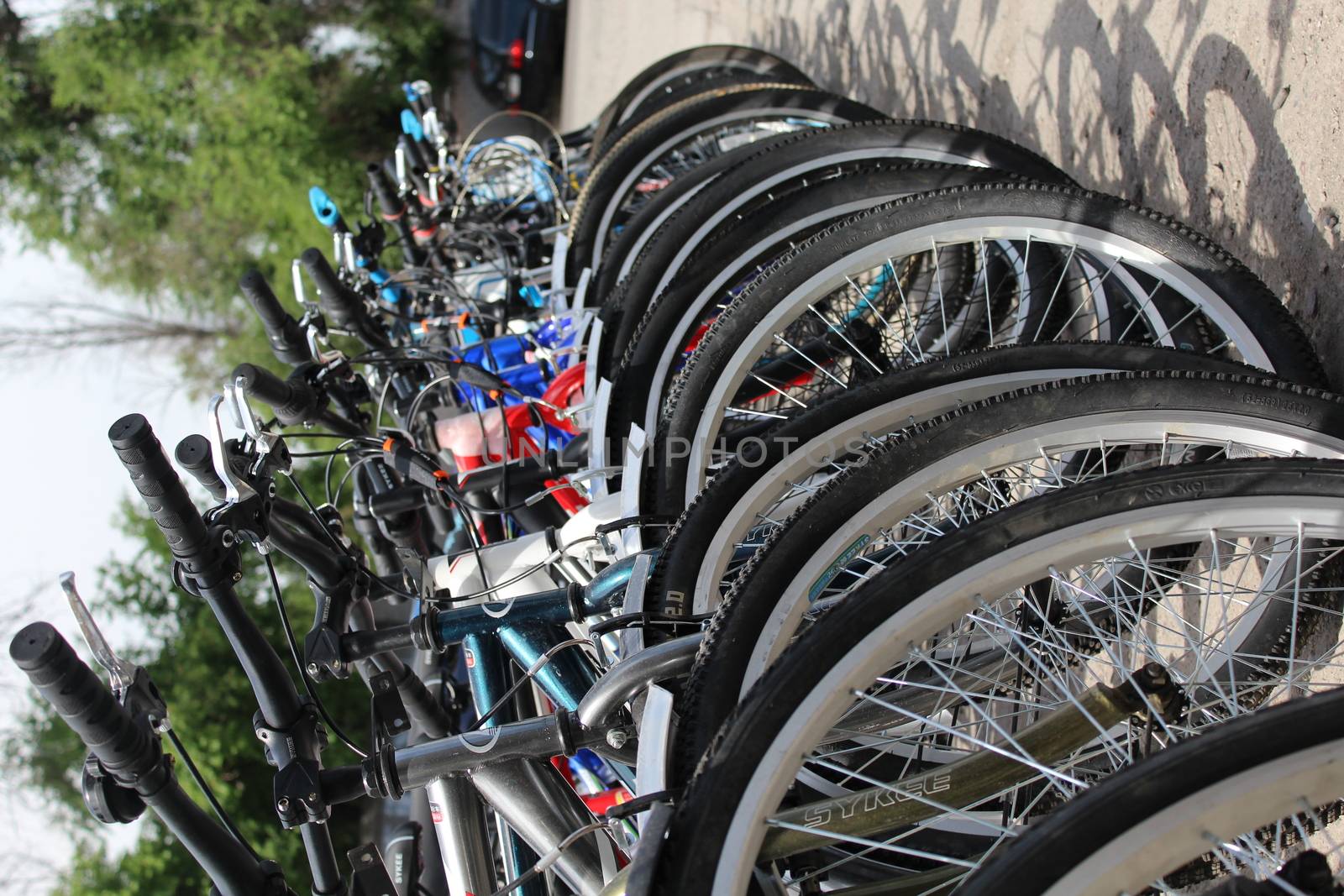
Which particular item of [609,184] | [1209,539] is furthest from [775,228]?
[609,184]

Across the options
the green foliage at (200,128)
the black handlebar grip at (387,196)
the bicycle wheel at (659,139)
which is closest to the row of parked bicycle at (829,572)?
the bicycle wheel at (659,139)

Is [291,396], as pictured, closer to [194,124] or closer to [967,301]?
[967,301]

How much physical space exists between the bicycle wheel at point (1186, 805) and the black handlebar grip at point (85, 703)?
119 centimetres

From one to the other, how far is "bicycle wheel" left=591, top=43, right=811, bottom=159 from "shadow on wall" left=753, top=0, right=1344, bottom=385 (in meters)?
0.83

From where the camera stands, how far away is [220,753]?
752 centimetres

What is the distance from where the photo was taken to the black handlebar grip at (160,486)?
5.18ft

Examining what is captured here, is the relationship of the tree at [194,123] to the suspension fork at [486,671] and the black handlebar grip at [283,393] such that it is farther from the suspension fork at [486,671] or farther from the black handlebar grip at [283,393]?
the suspension fork at [486,671]

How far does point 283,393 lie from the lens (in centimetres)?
263

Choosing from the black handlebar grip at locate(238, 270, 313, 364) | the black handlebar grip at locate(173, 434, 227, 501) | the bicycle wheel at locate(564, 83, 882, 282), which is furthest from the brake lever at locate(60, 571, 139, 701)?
the bicycle wheel at locate(564, 83, 882, 282)

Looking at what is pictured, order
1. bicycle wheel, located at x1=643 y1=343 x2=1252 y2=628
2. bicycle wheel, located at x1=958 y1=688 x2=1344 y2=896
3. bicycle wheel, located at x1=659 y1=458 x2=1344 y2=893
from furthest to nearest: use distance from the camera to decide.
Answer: bicycle wheel, located at x1=643 y1=343 x2=1252 y2=628
bicycle wheel, located at x1=659 y1=458 x2=1344 y2=893
bicycle wheel, located at x1=958 y1=688 x2=1344 y2=896

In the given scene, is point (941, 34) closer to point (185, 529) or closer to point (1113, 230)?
point (1113, 230)

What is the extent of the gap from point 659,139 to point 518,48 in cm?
950

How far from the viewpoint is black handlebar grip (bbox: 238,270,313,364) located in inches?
117

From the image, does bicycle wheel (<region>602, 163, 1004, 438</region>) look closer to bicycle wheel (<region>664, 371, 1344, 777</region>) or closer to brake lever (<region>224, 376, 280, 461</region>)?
brake lever (<region>224, 376, 280, 461</region>)
